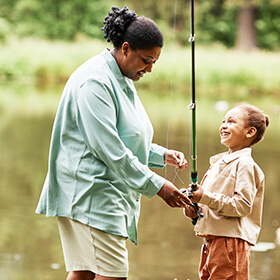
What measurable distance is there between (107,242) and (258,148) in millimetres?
7539

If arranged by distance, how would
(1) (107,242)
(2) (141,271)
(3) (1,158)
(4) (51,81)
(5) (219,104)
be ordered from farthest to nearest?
(4) (51,81) → (5) (219,104) → (3) (1,158) → (2) (141,271) → (1) (107,242)

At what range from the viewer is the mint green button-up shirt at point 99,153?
8.24 feet

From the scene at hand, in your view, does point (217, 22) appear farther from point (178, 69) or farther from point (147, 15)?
point (178, 69)

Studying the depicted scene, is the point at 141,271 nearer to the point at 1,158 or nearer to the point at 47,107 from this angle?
the point at 1,158

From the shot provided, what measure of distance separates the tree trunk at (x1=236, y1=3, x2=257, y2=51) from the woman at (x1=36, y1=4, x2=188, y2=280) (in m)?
25.5

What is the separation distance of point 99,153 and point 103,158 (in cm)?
3

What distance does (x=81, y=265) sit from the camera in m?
2.67

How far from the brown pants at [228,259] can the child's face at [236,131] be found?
43 cm

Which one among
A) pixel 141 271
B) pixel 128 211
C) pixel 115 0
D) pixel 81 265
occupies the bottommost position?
pixel 141 271

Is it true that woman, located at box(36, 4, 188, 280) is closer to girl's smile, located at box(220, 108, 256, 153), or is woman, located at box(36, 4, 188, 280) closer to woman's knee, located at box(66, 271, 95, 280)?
woman's knee, located at box(66, 271, 95, 280)

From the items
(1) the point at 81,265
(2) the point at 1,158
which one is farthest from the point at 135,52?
(2) the point at 1,158

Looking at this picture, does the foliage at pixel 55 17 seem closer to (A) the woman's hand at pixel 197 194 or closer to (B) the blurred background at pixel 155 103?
(B) the blurred background at pixel 155 103

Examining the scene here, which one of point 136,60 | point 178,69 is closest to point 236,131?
point 136,60

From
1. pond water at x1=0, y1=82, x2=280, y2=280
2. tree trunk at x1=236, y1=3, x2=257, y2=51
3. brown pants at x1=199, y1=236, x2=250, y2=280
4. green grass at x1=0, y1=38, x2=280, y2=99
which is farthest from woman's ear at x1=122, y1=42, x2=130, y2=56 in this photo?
tree trunk at x1=236, y1=3, x2=257, y2=51
